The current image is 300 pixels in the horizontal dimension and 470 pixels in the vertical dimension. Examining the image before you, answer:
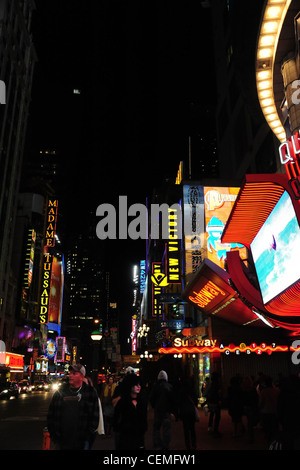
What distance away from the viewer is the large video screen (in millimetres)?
9266

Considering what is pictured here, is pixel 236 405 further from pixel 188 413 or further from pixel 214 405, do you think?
pixel 188 413

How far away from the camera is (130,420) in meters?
6.21

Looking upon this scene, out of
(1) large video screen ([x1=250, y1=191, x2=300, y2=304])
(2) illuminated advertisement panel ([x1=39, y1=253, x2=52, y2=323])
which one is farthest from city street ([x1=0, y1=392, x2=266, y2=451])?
(2) illuminated advertisement panel ([x1=39, y1=253, x2=52, y2=323])

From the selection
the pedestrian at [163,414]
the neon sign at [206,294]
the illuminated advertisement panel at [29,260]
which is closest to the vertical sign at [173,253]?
the neon sign at [206,294]

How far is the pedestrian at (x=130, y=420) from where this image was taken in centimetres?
611

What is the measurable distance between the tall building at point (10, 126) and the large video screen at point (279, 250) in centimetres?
5898

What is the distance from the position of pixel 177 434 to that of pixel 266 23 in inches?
521

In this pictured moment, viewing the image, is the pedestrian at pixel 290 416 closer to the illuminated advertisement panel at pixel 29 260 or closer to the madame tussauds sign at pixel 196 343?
the madame tussauds sign at pixel 196 343

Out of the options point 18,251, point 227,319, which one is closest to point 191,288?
point 227,319

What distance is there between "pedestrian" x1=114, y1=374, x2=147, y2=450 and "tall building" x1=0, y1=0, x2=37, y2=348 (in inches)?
2453

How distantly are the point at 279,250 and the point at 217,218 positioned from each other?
58.7 feet

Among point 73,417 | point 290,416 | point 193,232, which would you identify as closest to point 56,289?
point 193,232

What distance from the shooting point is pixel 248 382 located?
519 inches

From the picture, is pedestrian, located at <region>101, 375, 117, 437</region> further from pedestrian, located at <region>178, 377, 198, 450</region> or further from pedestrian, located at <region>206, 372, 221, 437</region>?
pedestrian, located at <region>206, 372, 221, 437</region>
